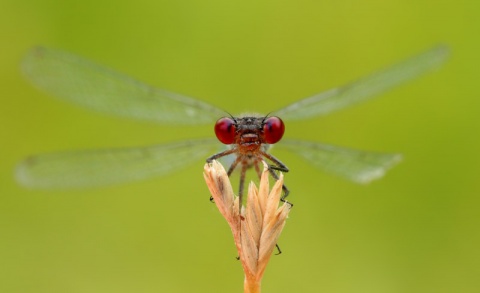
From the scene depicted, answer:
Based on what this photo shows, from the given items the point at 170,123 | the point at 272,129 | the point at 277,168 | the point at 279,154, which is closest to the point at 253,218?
the point at 277,168

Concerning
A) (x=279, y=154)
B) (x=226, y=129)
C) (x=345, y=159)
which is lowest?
(x=226, y=129)

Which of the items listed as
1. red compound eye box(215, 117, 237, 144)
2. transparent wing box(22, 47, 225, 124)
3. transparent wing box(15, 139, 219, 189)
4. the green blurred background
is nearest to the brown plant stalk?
red compound eye box(215, 117, 237, 144)

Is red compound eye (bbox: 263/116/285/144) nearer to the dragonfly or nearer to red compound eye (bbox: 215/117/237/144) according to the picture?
the dragonfly

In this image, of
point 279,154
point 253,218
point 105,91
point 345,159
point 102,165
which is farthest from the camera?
point 279,154

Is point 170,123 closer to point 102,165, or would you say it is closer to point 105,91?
point 105,91

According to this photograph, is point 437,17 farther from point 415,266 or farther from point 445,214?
point 415,266
